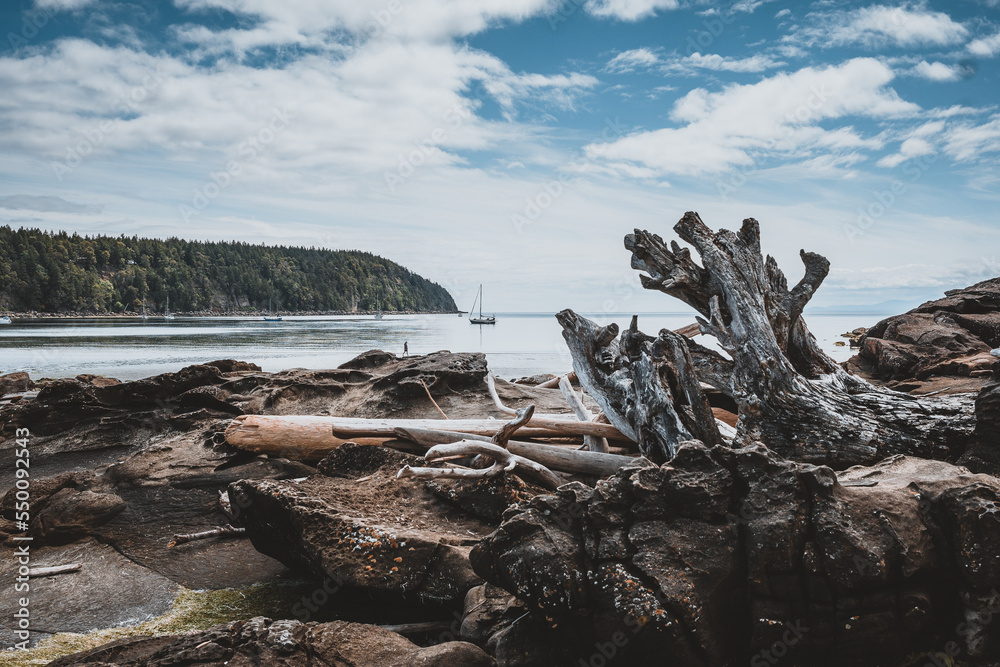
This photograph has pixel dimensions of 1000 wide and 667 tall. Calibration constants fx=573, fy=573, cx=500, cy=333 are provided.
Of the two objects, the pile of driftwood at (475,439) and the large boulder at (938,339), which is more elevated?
the large boulder at (938,339)

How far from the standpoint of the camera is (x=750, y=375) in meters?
5.88

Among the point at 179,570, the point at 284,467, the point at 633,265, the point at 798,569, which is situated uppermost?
the point at 633,265

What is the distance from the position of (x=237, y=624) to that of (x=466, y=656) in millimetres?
1341

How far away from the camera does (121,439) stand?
8.92 meters

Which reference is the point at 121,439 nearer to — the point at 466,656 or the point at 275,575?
the point at 275,575

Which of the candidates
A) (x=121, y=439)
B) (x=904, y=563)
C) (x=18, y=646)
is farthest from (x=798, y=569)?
(x=121, y=439)

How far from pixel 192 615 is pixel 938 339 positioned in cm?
1565

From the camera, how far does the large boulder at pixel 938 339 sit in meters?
11.5

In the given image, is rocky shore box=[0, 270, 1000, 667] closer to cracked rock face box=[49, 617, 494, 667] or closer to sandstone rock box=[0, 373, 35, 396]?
cracked rock face box=[49, 617, 494, 667]

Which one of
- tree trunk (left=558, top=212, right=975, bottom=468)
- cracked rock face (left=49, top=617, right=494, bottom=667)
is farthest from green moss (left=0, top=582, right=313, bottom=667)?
tree trunk (left=558, top=212, right=975, bottom=468)

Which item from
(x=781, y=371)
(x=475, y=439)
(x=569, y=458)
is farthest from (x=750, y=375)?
(x=475, y=439)

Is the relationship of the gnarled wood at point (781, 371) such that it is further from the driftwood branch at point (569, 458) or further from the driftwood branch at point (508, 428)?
the driftwood branch at point (508, 428)

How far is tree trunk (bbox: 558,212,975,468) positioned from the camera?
539 centimetres

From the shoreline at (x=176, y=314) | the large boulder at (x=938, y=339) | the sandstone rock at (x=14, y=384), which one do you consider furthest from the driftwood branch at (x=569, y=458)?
the shoreline at (x=176, y=314)
